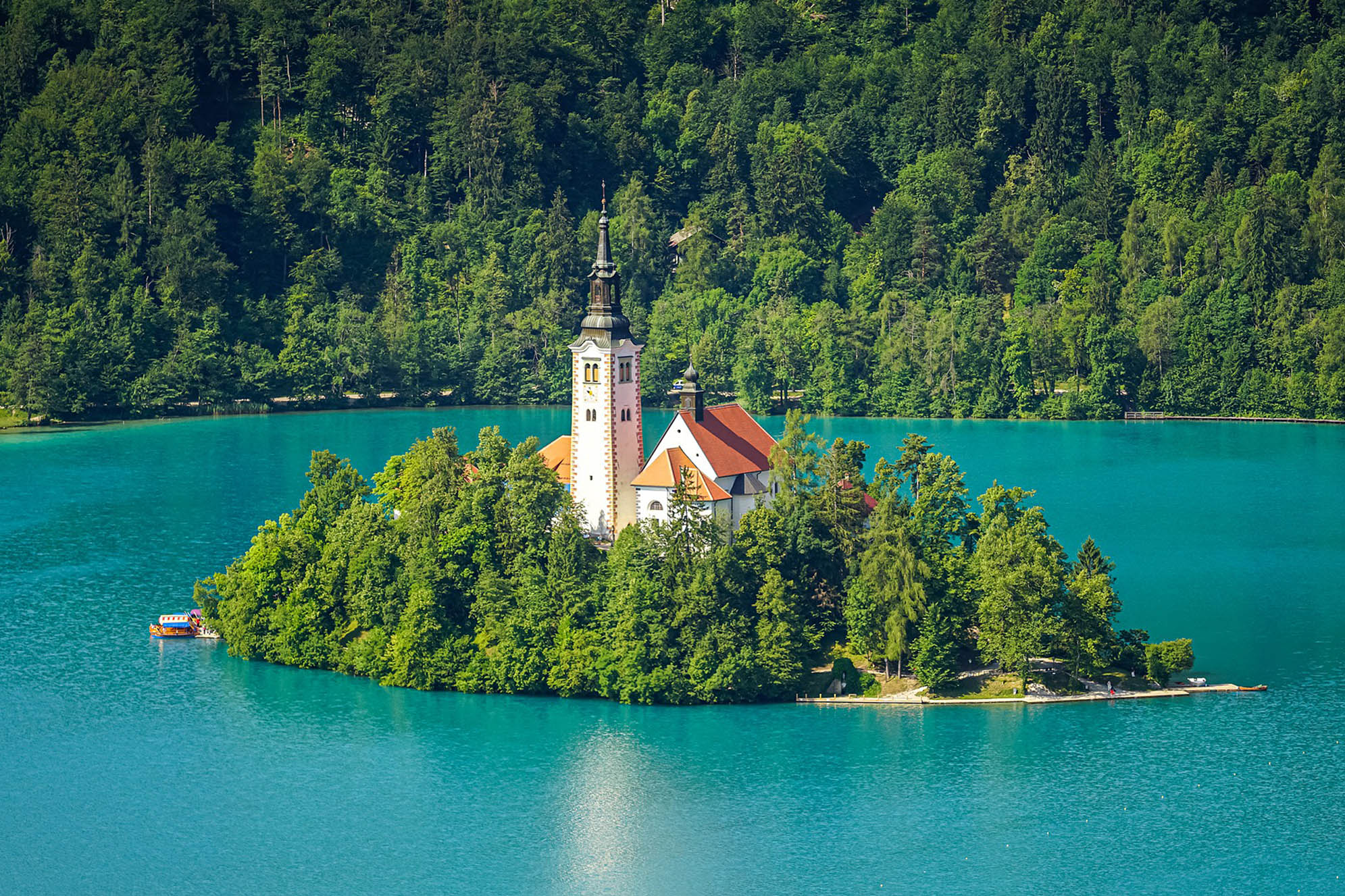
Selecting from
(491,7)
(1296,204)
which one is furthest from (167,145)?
(1296,204)

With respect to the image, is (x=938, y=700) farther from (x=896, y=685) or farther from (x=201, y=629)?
(x=201, y=629)

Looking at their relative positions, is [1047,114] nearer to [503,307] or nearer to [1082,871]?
[503,307]

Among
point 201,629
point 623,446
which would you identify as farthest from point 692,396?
point 201,629

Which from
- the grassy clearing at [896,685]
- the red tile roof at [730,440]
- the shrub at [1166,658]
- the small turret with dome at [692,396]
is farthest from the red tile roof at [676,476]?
the shrub at [1166,658]

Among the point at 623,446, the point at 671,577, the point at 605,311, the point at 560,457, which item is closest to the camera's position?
the point at 671,577

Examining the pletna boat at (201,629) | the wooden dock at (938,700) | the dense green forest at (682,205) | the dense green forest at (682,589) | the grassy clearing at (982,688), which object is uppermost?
the dense green forest at (682,205)

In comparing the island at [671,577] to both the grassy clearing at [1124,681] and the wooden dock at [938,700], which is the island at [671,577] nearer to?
the grassy clearing at [1124,681]
